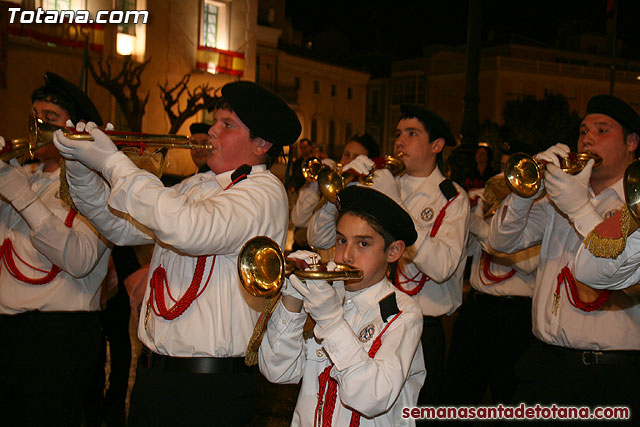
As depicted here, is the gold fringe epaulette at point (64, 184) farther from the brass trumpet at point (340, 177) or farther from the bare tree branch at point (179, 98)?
the bare tree branch at point (179, 98)

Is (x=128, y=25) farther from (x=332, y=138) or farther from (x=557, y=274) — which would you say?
(x=332, y=138)

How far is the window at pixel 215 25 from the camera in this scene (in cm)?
2255

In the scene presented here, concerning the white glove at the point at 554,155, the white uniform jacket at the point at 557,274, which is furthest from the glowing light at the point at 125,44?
the white glove at the point at 554,155

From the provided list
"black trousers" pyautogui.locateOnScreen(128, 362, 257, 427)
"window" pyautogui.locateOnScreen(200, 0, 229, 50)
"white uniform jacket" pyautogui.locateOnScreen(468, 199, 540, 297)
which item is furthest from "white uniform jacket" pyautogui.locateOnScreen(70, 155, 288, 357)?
"window" pyautogui.locateOnScreen(200, 0, 229, 50)

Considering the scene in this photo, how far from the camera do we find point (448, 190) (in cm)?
484

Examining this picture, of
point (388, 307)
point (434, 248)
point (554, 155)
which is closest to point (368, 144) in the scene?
point (434, 248)

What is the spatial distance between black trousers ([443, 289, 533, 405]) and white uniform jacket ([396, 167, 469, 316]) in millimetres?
756

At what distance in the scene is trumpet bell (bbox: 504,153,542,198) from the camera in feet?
12.8

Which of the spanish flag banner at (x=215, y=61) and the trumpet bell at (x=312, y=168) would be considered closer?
the trumpet bell at (x=312, y=168)

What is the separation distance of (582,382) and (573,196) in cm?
106

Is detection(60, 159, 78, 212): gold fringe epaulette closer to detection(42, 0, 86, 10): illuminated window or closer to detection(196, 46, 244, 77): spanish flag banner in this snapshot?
detection(42, 0, 86, 10): illuminated window

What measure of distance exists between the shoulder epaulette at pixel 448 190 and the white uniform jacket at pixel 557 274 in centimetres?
49

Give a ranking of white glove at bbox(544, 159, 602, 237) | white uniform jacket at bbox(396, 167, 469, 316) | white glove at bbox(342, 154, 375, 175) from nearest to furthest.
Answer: white glove at bbox(544, 159, 602, 237) < white uniform jacket at bbox(396, 167, 469, 316) < white glove at bbox(342, 154, 375, 175)

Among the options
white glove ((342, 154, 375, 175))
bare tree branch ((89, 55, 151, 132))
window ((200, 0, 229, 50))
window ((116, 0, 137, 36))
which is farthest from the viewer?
window ((200, 0, 229, 50))
